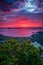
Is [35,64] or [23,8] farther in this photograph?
[23,8]

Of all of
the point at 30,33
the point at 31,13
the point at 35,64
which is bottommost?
the point at 35,64

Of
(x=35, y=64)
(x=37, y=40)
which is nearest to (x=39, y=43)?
(x=37, y=40)

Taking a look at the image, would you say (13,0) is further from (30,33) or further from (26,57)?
(26,57)

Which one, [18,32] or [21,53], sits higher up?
[18,32]

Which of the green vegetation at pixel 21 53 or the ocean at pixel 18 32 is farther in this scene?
the ocean at pixel 18 32

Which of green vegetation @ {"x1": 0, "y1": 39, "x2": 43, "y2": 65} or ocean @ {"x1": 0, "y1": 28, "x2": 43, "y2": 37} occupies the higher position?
ocean @ {"x1": 0, "y1": 28, "x2": 43, "y2": 37}

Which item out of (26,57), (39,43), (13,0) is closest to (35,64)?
(26,57)

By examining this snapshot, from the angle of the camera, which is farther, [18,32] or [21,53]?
[18,32]

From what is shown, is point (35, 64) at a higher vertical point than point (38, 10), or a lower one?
lower

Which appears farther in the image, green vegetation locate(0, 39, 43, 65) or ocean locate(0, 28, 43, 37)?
ocean locate(0, 28, 43, 37)

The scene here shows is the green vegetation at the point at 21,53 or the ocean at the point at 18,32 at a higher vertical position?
the ocean at the point at 18,32
